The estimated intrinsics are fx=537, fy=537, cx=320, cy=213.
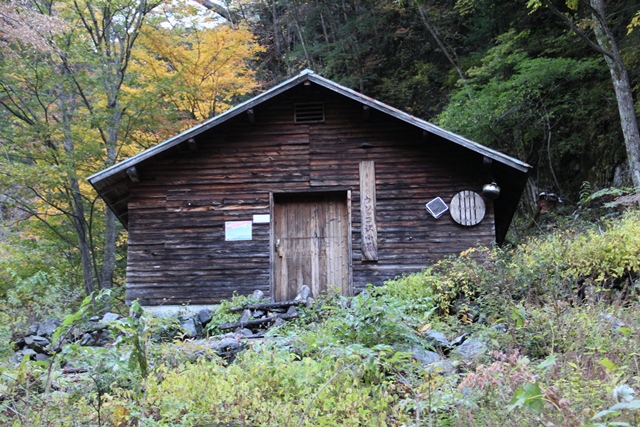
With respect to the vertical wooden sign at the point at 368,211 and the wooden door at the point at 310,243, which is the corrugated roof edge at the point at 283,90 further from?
the wooden door at the point at 310,243

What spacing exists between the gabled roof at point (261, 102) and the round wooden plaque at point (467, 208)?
2.97 ft

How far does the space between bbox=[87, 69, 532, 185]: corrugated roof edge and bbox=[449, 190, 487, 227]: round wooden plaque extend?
0.96 m

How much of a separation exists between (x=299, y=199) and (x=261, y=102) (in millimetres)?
2075

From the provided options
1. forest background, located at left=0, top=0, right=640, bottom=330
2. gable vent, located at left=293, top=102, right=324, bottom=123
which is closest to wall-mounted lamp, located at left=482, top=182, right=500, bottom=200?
gable vent, located at left=293, top=102, right=324, bottom=123

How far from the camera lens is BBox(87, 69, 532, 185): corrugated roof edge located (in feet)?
32.4

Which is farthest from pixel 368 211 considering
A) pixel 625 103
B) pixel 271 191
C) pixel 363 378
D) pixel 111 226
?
pixel 111 226

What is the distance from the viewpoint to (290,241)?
426 inches

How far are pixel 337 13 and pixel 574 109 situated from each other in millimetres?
13247

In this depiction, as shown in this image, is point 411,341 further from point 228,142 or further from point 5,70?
point 5,70

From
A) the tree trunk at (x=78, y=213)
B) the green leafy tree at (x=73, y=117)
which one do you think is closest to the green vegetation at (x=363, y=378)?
the green leafy tree at (x=73, y=117)

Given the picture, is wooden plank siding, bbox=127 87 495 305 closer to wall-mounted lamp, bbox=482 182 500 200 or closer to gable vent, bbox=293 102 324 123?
A: gable vent, bbox=293 102 324 123

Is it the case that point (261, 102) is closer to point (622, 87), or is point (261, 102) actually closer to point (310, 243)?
point (310, 243)

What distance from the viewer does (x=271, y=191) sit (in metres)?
10.7

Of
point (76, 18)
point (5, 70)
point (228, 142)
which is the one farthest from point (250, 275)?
point (76, 18)
